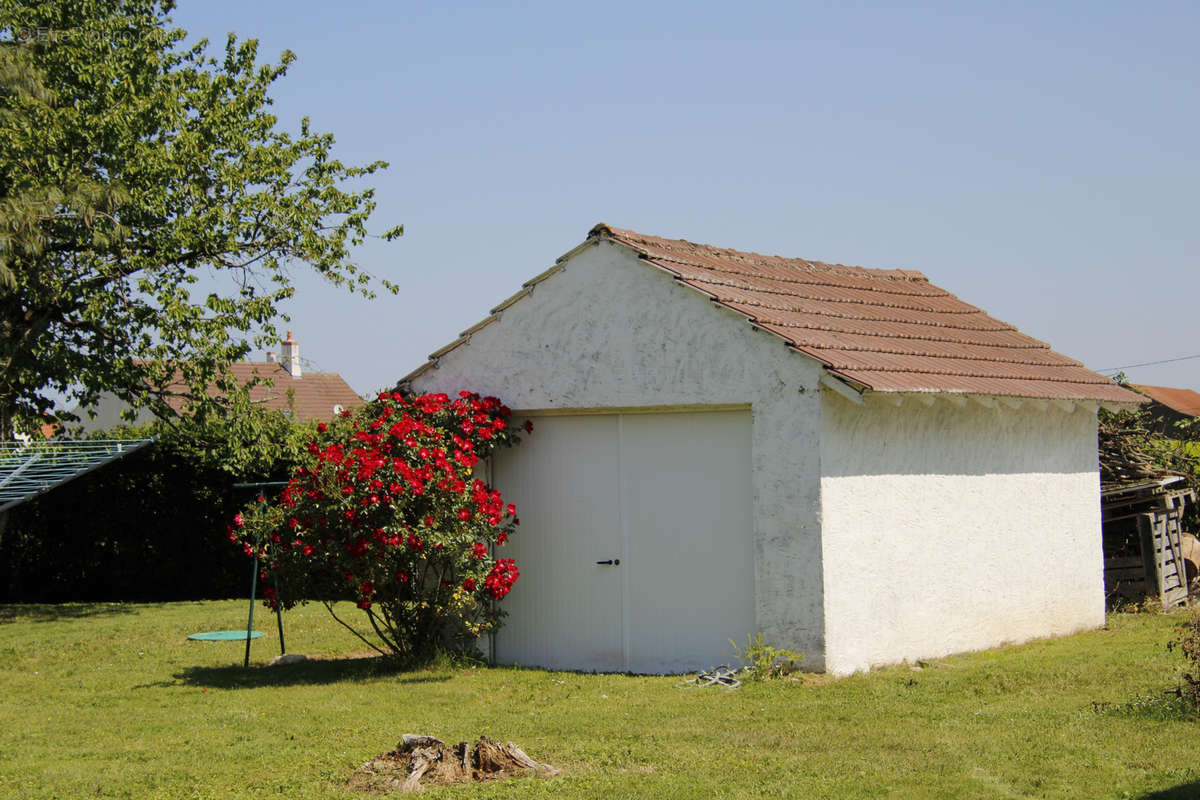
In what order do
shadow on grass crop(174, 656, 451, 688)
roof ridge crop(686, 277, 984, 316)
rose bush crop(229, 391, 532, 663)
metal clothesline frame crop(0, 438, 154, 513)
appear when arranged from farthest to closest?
metal clothesline frame crop(0, 438, 154, 513), roof ridge crop(686, 277, 984, 316), shadow on grass crop(174, 656, 451, 688), rose bush crop(229, 391, 532, 663)

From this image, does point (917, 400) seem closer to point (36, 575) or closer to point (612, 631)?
point (612, 631)

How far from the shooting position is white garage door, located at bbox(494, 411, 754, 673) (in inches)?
463

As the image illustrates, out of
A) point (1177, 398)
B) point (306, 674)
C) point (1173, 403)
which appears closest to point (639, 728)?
point (306, 674)

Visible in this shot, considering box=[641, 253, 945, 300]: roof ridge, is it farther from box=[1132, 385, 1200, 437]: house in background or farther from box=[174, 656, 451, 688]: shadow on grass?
box=[1132, 385, 1200, 437]: house in background

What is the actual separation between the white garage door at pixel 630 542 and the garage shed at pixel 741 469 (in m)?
0.02

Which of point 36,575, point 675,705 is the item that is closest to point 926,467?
point 675,705

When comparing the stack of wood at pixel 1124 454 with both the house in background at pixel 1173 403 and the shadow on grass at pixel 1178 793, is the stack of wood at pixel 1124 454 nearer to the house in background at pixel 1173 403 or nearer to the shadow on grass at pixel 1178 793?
the shadow on grass at pixel 1178 793

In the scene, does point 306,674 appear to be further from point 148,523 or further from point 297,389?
point 297,389

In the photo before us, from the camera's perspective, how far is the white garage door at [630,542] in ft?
38.6

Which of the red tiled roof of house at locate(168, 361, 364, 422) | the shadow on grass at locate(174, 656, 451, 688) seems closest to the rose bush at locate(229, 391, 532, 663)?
the shadow on grass at locate(174, 656, 451, 688)

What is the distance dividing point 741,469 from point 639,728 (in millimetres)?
3147

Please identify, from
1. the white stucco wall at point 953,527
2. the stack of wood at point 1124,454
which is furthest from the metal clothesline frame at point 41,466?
the stack of wood at point 1124,454

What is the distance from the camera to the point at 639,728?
30.6 feet

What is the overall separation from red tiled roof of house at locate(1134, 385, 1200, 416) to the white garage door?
25911 millimetres
